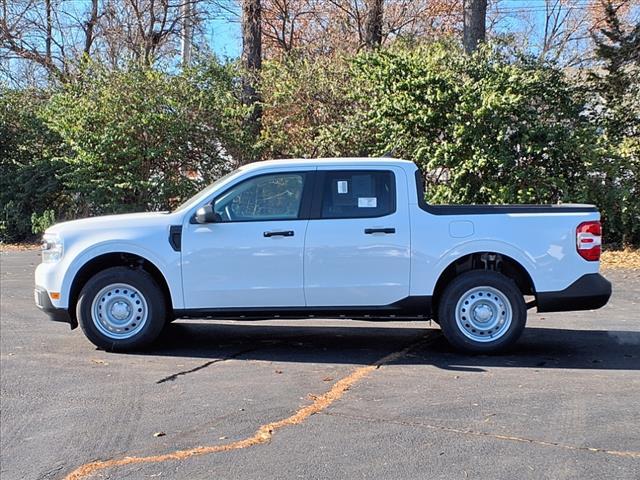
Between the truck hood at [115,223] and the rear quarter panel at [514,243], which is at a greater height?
the truck hood at [115,223]

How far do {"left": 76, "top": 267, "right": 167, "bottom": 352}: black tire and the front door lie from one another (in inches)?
12.9

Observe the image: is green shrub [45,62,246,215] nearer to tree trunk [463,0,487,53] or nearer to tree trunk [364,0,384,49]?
tree trunk [364,0,384,49]

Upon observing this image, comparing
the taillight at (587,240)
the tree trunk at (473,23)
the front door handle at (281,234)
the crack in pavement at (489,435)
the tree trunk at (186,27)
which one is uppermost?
the tree trunk at (186,27)

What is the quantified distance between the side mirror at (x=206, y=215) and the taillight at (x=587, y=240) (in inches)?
137

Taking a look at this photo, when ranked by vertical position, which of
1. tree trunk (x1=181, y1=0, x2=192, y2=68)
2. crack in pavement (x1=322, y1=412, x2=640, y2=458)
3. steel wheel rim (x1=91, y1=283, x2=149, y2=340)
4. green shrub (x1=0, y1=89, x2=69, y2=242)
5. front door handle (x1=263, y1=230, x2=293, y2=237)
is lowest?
crack in pavement (x1=322, y1=412, x2=640, y2=458)

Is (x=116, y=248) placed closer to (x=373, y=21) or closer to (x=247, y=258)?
(x=247, y=258)

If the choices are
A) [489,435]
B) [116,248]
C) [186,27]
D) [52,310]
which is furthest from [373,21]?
[489,435]

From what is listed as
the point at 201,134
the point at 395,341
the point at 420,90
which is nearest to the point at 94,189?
the point at 201,134

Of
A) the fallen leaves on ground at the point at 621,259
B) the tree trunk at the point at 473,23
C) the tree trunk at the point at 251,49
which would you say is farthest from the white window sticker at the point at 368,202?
the tree trunk at the point at 251,49

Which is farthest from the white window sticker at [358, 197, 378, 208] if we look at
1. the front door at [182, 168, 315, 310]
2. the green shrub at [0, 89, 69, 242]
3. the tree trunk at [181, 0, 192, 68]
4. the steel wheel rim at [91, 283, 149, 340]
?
the tree trunk at [181, 0, 192, 68]

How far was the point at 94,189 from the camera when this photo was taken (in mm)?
16844

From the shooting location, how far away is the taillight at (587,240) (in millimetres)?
6762

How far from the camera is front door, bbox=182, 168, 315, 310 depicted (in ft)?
22.3

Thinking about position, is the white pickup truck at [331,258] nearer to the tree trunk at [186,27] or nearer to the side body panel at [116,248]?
the side body panel at [116,248]
